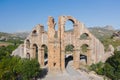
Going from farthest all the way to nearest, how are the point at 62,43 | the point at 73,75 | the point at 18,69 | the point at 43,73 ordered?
the point at 62,43 < the point at 43,73 < the point at 73,75 < the point at 18,69

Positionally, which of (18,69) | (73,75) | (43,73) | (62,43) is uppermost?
(62,43)

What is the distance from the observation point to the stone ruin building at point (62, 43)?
47206 mm

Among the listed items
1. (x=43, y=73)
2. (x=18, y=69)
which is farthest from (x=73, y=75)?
(x=18, y=69)

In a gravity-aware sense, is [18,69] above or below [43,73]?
above

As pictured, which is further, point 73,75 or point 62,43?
point 62,43

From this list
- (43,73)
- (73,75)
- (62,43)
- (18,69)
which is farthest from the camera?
(62,43)

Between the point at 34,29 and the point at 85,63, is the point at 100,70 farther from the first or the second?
the point at 34,29

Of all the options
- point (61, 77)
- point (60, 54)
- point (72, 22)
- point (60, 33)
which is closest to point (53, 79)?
point (61, 77)

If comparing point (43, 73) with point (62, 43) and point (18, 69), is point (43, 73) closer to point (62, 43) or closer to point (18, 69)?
point (62, 43)

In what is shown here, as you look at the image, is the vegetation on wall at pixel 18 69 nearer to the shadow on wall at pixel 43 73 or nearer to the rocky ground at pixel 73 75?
the shadow on wall at pixel 43 73

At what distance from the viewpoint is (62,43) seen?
158 ft

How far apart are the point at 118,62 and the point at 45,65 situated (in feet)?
56.6

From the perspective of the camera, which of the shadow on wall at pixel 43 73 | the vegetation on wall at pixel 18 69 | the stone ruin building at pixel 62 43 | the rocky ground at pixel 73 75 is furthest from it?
the stone ruin building at pixel 62 43

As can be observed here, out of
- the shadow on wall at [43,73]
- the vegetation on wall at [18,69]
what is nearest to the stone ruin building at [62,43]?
the shadow on wall at [43,73]
